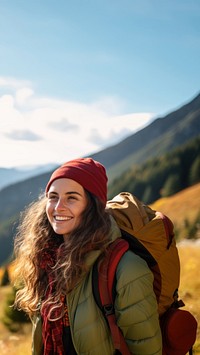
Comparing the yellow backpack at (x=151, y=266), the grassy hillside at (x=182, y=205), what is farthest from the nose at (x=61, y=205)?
the grassy hillside at (x=182, y=205)

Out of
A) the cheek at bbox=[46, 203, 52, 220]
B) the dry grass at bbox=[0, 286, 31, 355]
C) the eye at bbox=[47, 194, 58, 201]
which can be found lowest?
the dry grass at bbox=[0, 286, 31, 355]

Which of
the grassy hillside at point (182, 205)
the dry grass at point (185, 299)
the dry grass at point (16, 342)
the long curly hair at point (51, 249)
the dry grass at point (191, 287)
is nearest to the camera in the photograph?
the long curly hair at point (51, 249)

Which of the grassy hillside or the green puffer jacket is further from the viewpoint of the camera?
the grassy hillside

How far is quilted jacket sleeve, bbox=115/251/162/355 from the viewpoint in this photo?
300 centimetres

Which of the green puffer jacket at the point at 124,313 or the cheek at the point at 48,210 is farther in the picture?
the cheek at the point at 48,210

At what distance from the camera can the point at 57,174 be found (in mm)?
3412

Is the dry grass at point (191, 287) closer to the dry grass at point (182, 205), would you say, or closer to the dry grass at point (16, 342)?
the dry grass at point (16, 342)

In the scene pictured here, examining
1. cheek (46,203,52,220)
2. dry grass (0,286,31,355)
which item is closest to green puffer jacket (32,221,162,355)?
cheek (46,203,52,220)

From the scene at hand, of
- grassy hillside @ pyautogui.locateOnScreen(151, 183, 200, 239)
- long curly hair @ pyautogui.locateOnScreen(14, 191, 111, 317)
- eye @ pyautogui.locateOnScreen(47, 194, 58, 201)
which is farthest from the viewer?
grassy hillside @ pyautogui.locateOnScreen(151, 183, 200, 239)

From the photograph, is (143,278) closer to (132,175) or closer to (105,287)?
(105,287)

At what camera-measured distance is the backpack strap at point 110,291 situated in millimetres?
3043

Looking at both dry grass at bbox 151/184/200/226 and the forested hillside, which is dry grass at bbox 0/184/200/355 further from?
the forested hillside

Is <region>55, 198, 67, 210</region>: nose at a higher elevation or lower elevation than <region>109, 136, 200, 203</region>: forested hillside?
higher

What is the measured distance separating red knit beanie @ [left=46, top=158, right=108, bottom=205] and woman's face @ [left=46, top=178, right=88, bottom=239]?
5 centimetres
